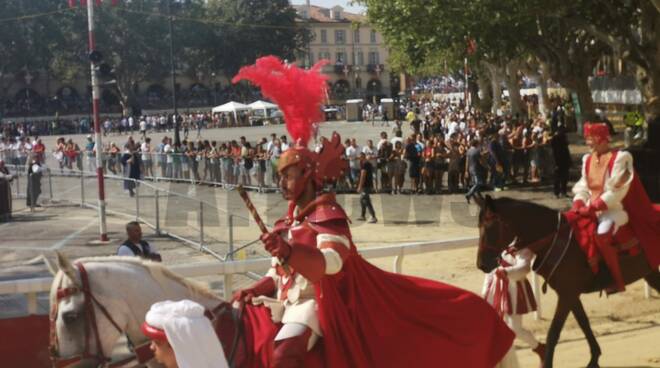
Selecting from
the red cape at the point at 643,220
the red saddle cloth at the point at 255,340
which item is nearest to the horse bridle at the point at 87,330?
the red saddle cloth at the point at 255,340

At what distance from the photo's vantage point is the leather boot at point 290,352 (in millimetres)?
4996

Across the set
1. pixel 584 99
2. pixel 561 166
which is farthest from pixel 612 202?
pixel 584 99

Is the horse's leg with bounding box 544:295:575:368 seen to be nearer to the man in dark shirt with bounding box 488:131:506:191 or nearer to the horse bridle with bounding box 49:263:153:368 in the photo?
the horse bridle with bounding box 49:263:153:368

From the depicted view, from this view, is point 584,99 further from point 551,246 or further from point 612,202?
point 551,246

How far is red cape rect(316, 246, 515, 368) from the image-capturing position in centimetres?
528

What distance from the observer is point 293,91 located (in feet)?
18.2

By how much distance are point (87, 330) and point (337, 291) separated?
4.77ft

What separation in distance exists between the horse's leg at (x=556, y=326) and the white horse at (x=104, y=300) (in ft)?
15.2

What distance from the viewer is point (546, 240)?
913 centimetres

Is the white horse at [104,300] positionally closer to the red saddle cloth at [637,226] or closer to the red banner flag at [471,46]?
the red saddle cloth at [637,226]

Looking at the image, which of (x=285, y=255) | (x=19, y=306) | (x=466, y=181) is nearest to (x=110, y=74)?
(x=466, y=181)

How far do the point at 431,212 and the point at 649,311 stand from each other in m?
11.1

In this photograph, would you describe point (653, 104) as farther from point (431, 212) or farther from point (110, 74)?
point (110, 74)

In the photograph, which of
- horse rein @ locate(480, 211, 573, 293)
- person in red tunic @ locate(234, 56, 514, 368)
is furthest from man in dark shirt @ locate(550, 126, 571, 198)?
person in red tunic @ locate(234, 56, 514, 368)
